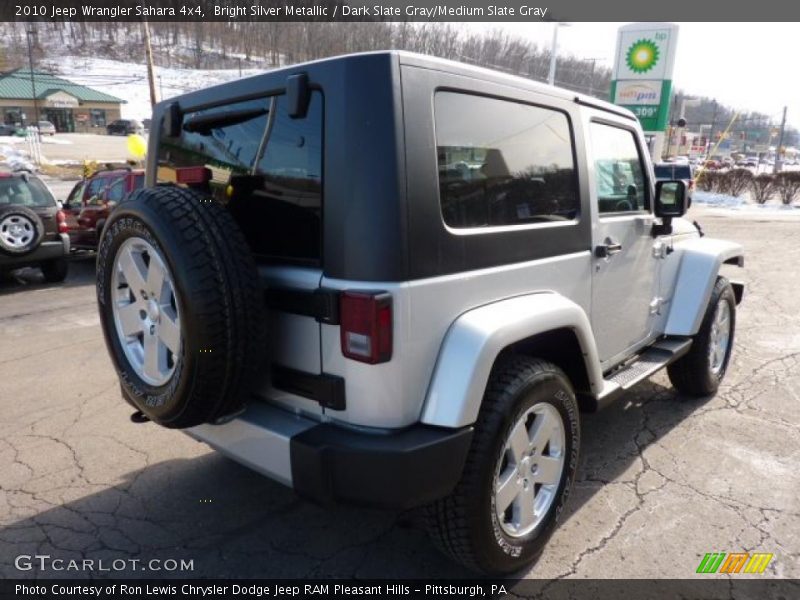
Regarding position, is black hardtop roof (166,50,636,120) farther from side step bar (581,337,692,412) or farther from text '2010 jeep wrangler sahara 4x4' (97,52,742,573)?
side step bar (581,337,692,412)

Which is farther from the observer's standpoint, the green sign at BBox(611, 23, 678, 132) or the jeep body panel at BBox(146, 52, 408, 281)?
the green sign at BBox(611, 23, 678, 132)

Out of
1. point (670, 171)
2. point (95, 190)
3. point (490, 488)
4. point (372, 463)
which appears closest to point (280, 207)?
A: point (372, 463)

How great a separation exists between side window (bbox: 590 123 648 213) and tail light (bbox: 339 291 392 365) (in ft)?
5.37

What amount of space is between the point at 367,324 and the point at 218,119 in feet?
4.23

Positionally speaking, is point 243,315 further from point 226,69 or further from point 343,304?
point 226,69

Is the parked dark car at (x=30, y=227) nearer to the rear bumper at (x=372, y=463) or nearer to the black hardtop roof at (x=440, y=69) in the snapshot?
the black hardtop roof at (x=440, y=69)

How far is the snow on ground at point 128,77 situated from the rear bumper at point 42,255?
78880mm

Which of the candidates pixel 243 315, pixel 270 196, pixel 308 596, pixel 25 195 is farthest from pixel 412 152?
pixel 25 195

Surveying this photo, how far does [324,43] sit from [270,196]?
76.4 m

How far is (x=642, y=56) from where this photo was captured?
19.7 meters

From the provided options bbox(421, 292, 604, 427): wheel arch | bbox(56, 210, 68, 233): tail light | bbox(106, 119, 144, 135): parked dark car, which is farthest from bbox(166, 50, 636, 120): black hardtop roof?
bbox(106, 119, 144, 135): parked dark car

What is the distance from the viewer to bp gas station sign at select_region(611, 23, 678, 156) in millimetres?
19062

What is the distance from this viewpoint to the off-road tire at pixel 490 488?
2.16 meters

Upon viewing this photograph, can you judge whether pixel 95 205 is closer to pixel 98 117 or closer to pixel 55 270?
pixel 55 270
